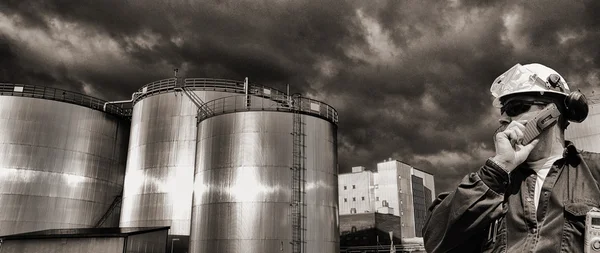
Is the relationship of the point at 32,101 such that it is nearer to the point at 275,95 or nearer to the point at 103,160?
the point at 103,160

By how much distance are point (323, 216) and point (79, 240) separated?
12741 mm

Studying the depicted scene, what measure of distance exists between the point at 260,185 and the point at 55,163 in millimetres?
18111

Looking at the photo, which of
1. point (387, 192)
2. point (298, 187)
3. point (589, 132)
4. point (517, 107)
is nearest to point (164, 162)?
point (298, 187)

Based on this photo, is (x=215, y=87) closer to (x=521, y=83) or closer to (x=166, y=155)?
(x=166, y=155)

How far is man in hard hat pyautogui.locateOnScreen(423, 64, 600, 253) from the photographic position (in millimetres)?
2340

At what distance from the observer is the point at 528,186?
2512 millimetres

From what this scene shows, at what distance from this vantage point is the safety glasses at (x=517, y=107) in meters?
2.60

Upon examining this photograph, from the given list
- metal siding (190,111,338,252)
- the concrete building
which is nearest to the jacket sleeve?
metal siding (190,111,338,252)

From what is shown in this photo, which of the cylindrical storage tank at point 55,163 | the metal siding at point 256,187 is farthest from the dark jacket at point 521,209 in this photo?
the cylindrical storage tank at point 55,163

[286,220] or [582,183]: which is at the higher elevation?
[286,220]

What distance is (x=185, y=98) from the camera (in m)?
35.5

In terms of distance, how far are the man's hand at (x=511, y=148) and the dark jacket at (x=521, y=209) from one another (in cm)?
A: 5

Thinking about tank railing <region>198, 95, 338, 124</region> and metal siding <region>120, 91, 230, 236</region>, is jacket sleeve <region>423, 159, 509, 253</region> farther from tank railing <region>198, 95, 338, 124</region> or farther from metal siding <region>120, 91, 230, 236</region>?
metal siding <region>120, 91, 230, 236</region>

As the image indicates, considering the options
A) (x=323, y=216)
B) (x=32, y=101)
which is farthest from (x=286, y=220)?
(x=32, y=101)
